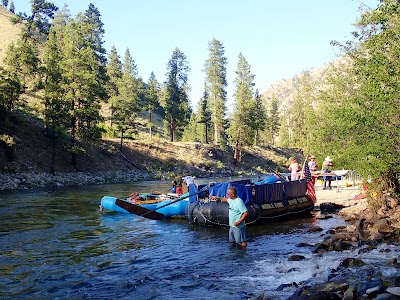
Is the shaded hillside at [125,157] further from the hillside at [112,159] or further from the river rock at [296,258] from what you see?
the river rock at [296,258]

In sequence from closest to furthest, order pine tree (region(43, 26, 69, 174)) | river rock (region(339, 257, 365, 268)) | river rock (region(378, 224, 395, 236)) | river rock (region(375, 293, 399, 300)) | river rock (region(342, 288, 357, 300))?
river rock (region(375, 293, 399, 300)) < river rock (region(342, 288, 357, 300)) < river rock (region(339, 257, 365, 268)) < river rock (region(378, 224, 395, 236)) < pine tree (region(43, 26, 69, 174))

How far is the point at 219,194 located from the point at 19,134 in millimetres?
31926

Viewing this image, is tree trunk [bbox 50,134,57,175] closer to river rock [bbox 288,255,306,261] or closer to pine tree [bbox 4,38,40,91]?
pine tree [bbox 4,38,40,91]

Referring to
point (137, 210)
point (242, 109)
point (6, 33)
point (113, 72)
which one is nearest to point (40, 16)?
point (6, 33)

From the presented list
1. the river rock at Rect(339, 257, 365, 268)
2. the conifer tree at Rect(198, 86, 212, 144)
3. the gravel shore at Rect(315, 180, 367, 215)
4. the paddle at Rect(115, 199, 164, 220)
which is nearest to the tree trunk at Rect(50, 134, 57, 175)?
the paddle at Rect(115, 199, 164, 220)

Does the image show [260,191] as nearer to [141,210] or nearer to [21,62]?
[141,210]

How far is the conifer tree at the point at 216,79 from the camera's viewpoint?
2820 inches

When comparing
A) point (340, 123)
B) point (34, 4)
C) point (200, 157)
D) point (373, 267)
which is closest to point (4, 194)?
point (340, 123)

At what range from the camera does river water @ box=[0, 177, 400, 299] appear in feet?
27.9

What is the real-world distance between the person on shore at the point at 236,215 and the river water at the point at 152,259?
383mm

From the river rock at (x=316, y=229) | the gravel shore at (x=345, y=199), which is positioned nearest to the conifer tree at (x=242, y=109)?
the gravel shore at (x=345, y=199)

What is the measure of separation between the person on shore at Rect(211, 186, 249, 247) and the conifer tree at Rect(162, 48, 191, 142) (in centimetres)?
5883

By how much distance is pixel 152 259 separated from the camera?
11094 millimetres

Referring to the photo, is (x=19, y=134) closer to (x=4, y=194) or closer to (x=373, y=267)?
(x=4, y=194)
